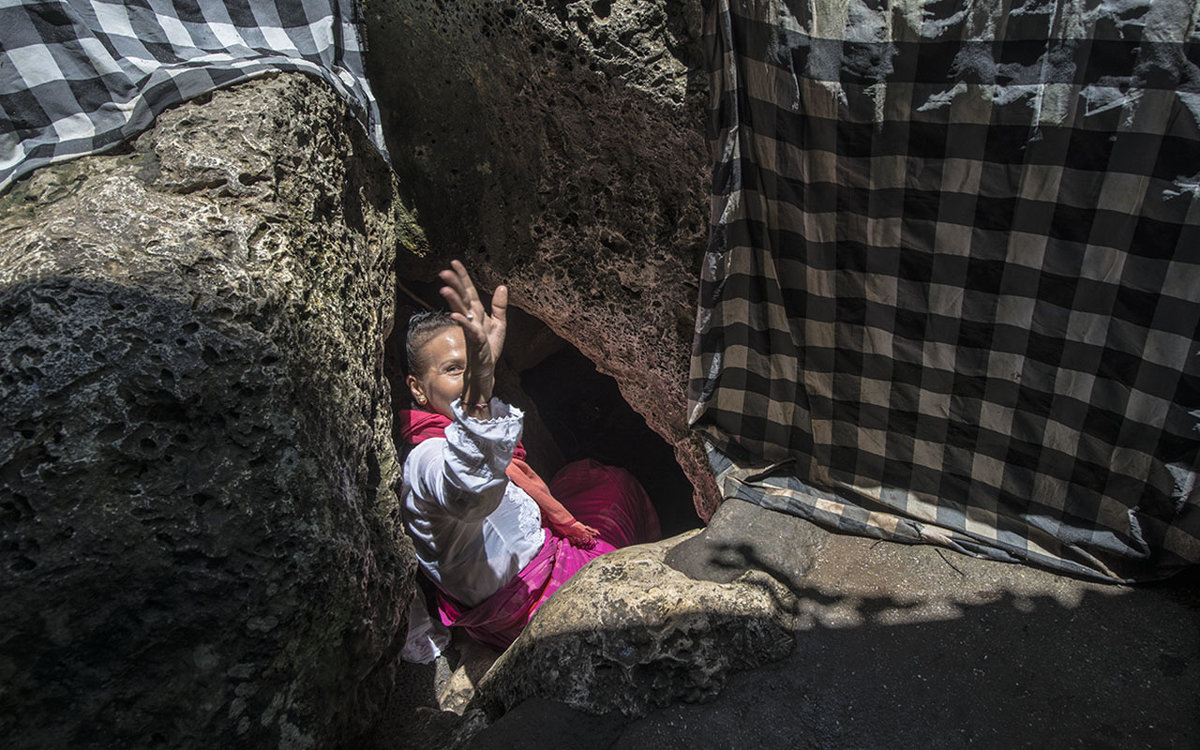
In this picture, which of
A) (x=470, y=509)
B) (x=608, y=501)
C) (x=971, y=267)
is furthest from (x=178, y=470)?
(x=608, y=501)

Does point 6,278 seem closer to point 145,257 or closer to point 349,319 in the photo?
point 145,257

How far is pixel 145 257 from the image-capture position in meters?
1.58

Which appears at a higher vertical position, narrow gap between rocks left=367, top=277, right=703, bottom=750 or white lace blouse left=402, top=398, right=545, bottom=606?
white lace blouse left=402, top=398, right=545, bottom=606

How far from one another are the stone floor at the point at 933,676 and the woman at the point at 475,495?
537 millimetres

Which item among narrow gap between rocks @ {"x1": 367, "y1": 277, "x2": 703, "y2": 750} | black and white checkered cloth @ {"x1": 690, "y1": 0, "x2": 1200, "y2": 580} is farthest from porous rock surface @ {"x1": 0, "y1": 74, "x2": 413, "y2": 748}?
narrow gap between rocks @ {"x1": 367, "y1": 277, "x2": 703, "y2": 750}

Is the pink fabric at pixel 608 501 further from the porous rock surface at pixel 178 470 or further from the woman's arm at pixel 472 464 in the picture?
the porous rock surface at pixel 178 470

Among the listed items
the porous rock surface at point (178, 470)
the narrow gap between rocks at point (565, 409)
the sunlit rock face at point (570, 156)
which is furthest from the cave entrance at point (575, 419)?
the porous rock surface at point (178, 470)

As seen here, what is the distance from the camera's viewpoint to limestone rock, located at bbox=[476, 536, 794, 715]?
6.00ft

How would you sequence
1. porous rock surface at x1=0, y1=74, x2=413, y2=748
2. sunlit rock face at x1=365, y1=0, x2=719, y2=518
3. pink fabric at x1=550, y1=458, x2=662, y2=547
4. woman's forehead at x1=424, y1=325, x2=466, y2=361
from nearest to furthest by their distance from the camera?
porous rock surface at x1=0, y1=74, x2=413, y2=748 → sunlit rock face at x1=365, y1=0, x2=719, y2=518 → woman's forehead at x1=424, y1=325, x2=466, y2=361 → pink fabric at x1=550, y1=458, x2=662, y2=547

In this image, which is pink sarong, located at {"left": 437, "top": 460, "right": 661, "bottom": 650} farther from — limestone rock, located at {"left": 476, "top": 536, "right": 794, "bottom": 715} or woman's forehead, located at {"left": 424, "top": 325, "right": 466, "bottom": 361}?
woman's forehead, located at {"left": 424, "top": 325, "right": 466, "bottom": 361}

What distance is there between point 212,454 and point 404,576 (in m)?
0.66

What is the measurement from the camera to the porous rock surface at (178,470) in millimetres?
1370

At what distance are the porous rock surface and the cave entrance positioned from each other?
7.54 ft

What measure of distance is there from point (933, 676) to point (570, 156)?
1863 millimetres
